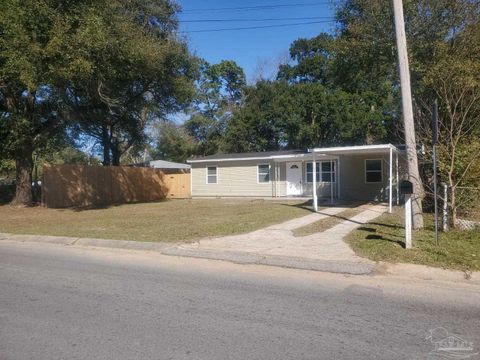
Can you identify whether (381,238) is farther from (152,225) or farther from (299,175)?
(299,175)

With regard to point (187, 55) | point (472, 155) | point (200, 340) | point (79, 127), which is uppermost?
point (187, 55)

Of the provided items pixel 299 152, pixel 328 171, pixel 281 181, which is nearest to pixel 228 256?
pixel 328 171

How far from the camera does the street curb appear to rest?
788cm

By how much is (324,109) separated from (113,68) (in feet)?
62.2

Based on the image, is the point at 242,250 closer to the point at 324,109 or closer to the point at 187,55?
the point at 187,55

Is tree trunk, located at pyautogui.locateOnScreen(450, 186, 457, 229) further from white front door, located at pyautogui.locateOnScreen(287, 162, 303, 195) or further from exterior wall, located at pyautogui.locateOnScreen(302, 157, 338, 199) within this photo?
white front door, located at pyautogui.locateOnScreen(287, 162, 303, 195)

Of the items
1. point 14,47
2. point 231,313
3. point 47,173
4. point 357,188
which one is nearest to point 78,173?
point 47,173

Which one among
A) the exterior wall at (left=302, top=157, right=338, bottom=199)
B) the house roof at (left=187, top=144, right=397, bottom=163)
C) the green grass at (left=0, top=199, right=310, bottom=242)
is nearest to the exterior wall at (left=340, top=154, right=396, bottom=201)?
the exterior wall at (left=302, top=157, right=338, bottom=199)

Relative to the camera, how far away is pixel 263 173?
2758 cm

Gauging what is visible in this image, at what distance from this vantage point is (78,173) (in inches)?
1017

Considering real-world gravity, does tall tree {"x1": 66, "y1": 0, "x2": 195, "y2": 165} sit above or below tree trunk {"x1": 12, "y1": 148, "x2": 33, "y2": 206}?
above

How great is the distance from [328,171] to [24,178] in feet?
52.8

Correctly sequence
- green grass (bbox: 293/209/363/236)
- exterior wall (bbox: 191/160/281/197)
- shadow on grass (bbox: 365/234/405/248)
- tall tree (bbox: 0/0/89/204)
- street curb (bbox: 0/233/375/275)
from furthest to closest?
exterior wall (bbox: 191/160/281/197) → tall tree (bbox: 0/0/89/204) → green grass (bbox: 293/209/363/236) → shadow on grass (bbox: 365/234/405/248) → street curb (bbox: 0/233/375/275)

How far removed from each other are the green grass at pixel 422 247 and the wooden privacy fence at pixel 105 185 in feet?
58.1
